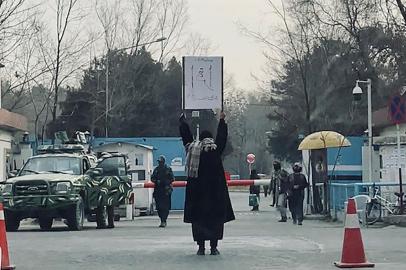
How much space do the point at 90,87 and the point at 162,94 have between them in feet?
34.6

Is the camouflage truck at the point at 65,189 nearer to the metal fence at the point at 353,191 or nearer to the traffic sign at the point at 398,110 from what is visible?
the metal fence at the point at 353,191

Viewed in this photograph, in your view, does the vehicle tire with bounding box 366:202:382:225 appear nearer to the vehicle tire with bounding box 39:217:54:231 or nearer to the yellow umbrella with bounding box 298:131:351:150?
the yellow umbrella with bounding box 298:131:351:150

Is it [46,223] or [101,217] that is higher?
[101,217]

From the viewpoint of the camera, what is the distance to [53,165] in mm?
22547

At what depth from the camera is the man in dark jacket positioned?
13.3m

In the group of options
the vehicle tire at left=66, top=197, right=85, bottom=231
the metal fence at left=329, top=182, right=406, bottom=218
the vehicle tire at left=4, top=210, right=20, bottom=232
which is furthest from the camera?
the metal fence at left=329, top=182, right=406, bottom=218

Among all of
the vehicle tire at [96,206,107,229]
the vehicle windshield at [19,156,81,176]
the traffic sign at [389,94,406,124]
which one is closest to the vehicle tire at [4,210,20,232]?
the vehicle windshield at [19,156,81,176]

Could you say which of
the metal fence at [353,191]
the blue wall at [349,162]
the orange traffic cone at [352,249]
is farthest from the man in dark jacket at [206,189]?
the blue wall at [349,162]

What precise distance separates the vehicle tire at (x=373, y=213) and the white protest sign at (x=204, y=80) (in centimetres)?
760

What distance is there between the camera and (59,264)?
1220 cm

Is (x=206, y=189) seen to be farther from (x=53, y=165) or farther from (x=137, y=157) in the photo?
(x=137, y=157)

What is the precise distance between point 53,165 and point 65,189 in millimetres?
1631

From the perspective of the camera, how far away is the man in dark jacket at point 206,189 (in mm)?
13305

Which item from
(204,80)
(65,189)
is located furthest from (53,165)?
(204,80)
